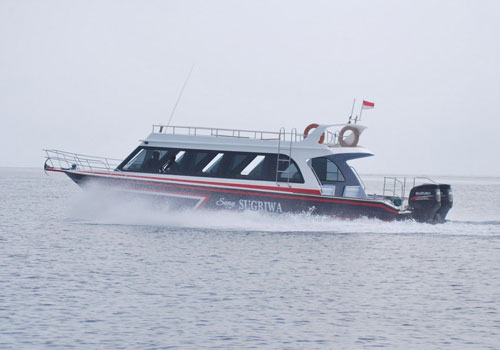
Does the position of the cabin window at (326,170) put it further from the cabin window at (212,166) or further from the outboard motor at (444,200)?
the outboard motor at (444,200)

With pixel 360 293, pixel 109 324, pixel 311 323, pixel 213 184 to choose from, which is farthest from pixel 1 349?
A: pixel 213 184

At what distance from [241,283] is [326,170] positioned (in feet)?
25.0

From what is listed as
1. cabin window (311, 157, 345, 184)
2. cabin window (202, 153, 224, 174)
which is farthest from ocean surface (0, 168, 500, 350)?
cabin window (311, 157, 345, 184)

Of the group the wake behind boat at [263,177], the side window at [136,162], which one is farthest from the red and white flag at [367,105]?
the side window at [136,162]

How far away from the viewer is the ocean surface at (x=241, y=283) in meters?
11.9

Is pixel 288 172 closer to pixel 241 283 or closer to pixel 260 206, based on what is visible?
pixel 260 206

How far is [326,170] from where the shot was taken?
2297cm

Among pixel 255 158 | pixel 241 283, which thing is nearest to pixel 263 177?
pixel 255 158

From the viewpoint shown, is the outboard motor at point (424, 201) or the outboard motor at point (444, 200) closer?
the outboard motor at point (424, 201)

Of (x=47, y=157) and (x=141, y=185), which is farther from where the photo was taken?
(x=47, y=157)

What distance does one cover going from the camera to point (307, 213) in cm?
2161

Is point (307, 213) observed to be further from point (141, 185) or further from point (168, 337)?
point (168, 337)

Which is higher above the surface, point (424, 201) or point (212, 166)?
point (212, 166)

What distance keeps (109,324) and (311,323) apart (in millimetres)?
3361
